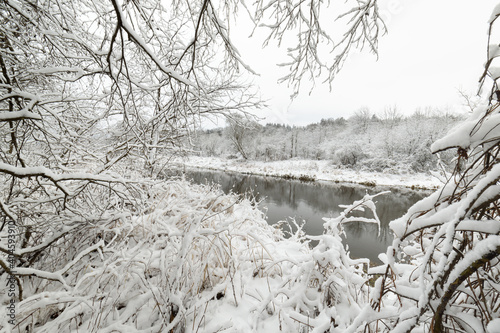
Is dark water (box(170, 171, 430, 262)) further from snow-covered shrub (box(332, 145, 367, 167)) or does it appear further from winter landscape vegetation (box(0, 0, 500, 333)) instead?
snow-covered shrub (box(332, 145, 367, 167))

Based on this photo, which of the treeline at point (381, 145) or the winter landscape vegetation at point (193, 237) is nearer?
the winter landscape vegetation at point (193, 237)

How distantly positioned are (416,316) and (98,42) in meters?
4.00

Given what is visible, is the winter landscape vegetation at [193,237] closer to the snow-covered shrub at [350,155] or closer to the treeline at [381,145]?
the treeline at [381,145]

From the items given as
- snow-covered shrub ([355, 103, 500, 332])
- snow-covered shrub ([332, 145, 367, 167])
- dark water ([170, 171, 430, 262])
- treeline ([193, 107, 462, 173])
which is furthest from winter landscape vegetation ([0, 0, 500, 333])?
snow-covered shrub ([332, 145, 367, 167])

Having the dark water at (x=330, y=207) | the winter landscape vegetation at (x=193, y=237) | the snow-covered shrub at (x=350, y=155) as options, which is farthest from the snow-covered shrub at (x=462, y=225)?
the snow-covered shrub at (x=350, y=155)

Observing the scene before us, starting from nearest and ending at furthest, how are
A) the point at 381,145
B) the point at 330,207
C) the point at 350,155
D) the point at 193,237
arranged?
the point at 193,237 → the point at 330,207 → the point at 381,145 → the point at 350,155

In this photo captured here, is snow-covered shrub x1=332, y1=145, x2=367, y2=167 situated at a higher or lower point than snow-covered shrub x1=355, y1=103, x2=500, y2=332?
lower

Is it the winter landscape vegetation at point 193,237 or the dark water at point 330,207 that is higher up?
the winter landscape vegetation at point 193,237

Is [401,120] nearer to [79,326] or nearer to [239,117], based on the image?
[239,117]

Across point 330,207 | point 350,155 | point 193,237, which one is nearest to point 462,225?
point 193,237

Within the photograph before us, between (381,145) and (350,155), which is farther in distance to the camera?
(350,155)

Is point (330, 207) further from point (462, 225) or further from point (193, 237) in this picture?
point (462, 225)

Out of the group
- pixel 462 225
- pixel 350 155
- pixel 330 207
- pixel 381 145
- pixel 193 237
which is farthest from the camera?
pixel 350 155

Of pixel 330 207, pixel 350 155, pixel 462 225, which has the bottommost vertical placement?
pixel 330 207
